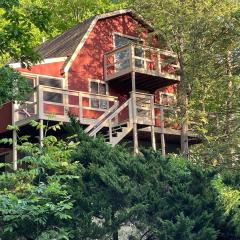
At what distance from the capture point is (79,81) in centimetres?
2305

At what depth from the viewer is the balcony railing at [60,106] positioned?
19516 mm

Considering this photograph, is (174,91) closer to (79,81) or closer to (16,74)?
(79,81)

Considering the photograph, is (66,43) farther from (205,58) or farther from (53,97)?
(205,58)

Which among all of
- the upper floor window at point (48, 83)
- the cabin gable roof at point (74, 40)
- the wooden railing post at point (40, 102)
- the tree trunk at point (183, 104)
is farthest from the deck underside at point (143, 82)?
the wooden railing post at point (40, 102)

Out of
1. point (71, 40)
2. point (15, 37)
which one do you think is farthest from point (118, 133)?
point (15, 37)

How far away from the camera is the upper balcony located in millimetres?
22406

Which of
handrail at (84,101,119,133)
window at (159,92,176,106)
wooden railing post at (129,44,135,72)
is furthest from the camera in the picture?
window at (159,92,176,106)

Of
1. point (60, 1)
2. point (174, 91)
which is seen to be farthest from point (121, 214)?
point (60, 1)

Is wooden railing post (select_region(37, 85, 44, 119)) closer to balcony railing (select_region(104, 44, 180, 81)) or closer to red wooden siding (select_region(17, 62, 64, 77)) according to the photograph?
red wooden siding (select_region(17, 62, 64, 77))

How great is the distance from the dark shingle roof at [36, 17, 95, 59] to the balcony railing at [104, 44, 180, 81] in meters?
1.50

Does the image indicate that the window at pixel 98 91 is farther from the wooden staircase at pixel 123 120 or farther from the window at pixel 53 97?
the window at pixel 53 97

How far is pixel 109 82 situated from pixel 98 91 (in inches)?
28.8

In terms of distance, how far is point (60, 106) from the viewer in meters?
20.7

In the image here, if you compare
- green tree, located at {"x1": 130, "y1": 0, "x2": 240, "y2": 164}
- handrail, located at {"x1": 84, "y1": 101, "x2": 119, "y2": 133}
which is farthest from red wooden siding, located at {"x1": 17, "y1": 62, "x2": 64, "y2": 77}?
green tree, located at {"x1": 130, "y1": 0, "x2": 240, "y2": 164}
